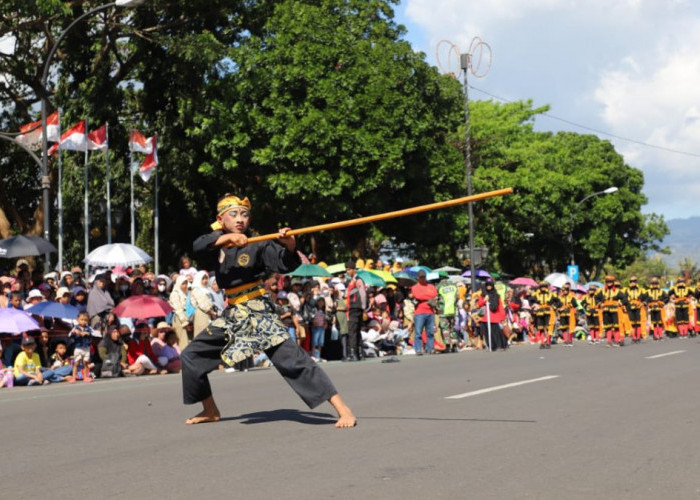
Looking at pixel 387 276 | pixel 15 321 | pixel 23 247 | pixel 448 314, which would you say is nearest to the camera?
pixel 15 321

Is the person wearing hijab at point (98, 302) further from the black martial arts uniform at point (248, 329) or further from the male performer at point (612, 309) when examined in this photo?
the male performer at point (612, 309)

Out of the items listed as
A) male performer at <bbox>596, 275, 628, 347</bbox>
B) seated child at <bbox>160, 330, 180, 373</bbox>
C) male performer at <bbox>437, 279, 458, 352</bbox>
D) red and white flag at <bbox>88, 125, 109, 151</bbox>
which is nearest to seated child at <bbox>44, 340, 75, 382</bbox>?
seated child at <bbox>160, 330, 180, 373</bbox>

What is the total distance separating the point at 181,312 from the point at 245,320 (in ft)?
35.9

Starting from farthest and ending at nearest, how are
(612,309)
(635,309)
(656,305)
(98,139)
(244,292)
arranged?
(656,305)
(635,309)
(98,139)
(612,309)
(244,292)

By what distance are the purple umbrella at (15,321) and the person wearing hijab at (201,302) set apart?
3218 mm

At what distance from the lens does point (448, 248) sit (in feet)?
160

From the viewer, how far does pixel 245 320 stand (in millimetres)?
9211

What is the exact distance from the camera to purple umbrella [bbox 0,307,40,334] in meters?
16.5

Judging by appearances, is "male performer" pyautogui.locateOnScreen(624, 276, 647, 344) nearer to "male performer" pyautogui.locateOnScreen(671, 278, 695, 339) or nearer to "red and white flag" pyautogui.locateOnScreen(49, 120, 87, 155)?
"male performer" pyautogui.locateOnScreen(671, 278, 695, 339)

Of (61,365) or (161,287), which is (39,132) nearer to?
(161,287)

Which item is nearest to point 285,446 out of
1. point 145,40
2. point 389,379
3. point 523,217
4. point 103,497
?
point 103,497

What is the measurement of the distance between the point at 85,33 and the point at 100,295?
620 inches

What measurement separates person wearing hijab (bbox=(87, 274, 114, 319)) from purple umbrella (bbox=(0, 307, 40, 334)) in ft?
7.14

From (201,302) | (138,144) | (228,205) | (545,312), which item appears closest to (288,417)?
(228,205)
